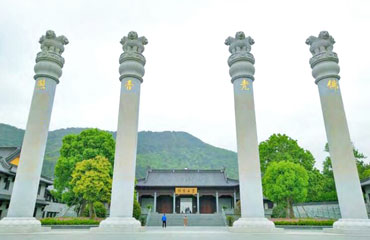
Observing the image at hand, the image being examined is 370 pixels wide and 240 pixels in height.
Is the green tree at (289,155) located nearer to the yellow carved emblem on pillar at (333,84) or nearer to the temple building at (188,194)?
the temple building at (188,194)

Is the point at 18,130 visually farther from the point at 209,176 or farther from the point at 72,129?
the point at 209,176

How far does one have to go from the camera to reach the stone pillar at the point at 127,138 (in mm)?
Result: 10203

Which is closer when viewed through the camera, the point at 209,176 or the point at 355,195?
the point at 355,195

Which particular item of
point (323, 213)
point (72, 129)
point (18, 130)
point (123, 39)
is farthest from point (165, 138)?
point (123, 39)

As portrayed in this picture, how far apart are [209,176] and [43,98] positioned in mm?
30348

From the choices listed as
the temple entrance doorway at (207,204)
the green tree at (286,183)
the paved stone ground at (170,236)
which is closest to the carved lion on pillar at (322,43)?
the paved stone ground at (170,236)

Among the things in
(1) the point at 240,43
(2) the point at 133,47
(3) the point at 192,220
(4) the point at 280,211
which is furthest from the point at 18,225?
(4) the point at 280,211

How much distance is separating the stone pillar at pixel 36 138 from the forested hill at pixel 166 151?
2944 inches

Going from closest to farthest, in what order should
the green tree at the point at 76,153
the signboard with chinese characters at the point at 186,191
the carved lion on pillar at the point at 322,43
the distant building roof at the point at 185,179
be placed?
1. the carved lion on pillar at the point at 322,43
2. the green tree at the point at 76,153
3. the signboard with chinese characters at the point at 186,191
4. the distant building roof at the point at 185,179

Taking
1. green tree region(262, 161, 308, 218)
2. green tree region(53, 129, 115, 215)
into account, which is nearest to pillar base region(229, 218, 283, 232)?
green tree region(262, 161, 308, 218)

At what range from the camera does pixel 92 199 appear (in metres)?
18.9

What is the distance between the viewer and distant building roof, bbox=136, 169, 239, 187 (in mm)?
34594

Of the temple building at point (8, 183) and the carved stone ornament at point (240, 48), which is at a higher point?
the carved stone ornament at point (240, 48)

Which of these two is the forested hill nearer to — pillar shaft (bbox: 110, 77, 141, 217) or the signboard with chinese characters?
the signboard with chinese characters
